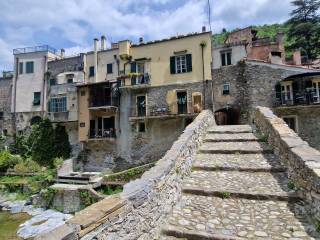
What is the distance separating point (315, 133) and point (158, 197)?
20344 millimetres

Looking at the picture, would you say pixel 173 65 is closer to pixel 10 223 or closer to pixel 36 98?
pixel 10 223

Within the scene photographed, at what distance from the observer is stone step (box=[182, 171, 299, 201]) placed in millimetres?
6000

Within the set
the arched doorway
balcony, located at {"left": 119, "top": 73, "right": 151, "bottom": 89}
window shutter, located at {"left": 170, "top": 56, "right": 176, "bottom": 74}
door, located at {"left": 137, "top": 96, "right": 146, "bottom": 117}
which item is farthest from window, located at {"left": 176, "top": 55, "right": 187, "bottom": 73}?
the arched doorway

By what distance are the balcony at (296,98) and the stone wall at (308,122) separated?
0.48 metres

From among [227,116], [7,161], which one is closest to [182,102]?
[227,116]

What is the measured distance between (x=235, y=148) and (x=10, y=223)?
17.5 metres

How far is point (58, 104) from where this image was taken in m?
32.2

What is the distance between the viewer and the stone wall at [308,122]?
21656 millimetres

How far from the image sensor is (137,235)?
14.5ft

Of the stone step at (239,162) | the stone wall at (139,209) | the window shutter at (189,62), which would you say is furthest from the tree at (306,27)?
the stone wall at (139,209)

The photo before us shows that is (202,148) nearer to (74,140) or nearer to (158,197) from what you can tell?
(158,197)

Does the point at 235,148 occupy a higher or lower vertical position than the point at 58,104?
lower

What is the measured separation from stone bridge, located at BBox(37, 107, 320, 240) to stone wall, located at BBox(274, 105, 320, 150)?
592 inches

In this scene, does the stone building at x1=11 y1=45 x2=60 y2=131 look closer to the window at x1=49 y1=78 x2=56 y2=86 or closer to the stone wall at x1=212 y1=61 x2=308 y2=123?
the window at x1=49 y1=78 x2=56 y2=86
